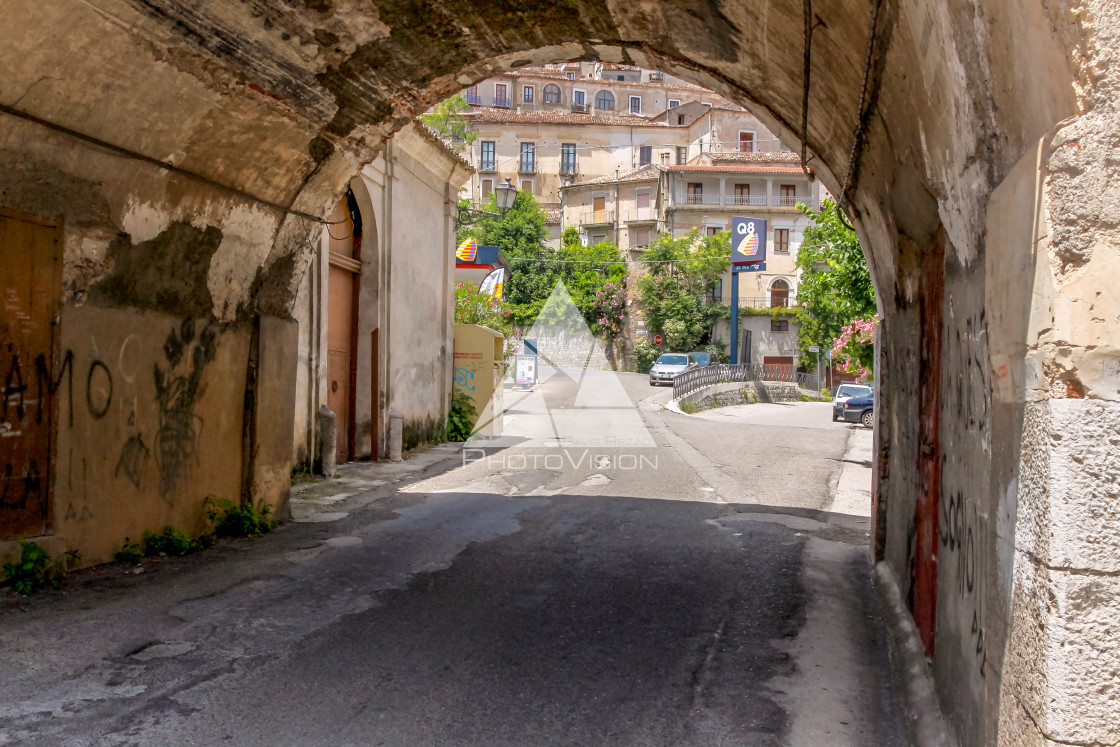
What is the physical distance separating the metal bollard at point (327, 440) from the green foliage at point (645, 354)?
43.7m

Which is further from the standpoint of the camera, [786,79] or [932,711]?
[786,79]

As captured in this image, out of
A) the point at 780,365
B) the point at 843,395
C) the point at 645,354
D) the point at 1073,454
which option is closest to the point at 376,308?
the point at 1073,454

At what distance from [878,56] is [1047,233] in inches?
88.4

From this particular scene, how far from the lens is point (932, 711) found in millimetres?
3918

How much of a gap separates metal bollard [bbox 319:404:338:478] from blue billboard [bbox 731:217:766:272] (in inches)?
1562

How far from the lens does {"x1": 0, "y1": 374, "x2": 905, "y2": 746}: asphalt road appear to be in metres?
3.94

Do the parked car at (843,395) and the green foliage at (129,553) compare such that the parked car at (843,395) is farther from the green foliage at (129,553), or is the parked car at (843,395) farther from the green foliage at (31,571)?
the green foliage at (31,571)

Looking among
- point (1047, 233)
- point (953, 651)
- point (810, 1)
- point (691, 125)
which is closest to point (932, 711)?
point (953, 651)

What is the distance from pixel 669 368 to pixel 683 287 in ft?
47.3

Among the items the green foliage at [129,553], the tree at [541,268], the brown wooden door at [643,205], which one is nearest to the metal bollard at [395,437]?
the green foliage at [129,553]

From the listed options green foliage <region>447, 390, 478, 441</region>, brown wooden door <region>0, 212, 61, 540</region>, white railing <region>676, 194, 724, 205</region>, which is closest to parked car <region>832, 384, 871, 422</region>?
green foliage <region>447, 390, 478, 441</region>

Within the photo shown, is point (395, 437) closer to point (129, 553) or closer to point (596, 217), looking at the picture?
point (129, 553)

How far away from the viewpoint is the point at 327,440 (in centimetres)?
1223

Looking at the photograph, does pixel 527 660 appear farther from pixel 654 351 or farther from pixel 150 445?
pixel 654 351
